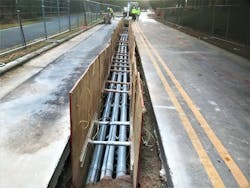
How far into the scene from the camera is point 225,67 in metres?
9.97

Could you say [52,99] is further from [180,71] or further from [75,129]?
[180,71]

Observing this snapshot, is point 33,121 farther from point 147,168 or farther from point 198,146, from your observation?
point 198,146

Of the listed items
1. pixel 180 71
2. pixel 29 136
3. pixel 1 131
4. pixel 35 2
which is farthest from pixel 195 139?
pixel 35 2

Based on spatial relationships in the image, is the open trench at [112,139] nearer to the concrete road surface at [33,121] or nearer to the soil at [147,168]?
the soil at [147,168]

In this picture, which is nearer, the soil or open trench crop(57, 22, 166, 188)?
the soil

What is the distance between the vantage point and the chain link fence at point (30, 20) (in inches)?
504

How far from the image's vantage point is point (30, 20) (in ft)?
48.5

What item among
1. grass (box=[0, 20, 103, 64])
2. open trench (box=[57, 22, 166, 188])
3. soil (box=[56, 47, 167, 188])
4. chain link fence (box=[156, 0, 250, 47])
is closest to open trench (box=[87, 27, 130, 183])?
open trench (box=[57, 22, 166, 188])

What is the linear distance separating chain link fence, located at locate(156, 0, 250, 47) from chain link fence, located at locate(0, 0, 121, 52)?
334 inches

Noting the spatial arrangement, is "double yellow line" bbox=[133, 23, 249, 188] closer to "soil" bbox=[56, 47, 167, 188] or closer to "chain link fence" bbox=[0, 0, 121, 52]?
"soil" bbox=[56, 47, 167, 188]

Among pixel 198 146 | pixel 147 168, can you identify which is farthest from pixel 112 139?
pixel 198 146

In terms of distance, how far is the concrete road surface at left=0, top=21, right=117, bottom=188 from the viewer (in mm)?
3952

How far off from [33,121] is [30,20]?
10.4 metres

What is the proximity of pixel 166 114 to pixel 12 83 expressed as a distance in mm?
4321
